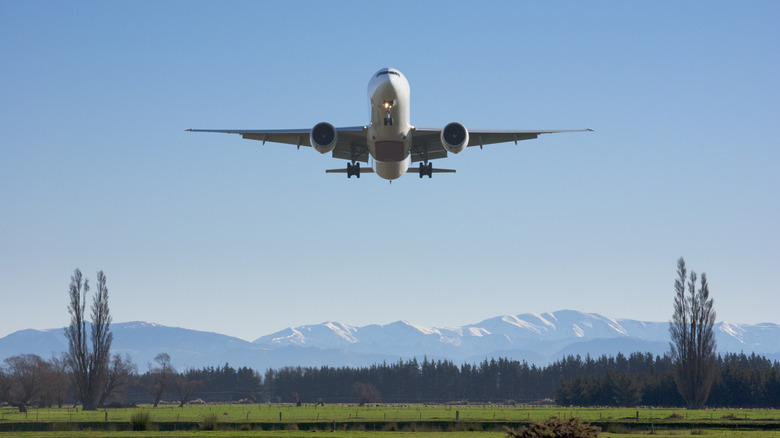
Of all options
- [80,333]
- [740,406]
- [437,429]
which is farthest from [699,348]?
[80,333]

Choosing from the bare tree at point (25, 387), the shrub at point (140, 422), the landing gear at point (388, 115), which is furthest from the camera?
the bare tree at point (25, 387)

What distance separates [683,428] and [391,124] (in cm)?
3419

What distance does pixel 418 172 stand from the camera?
1973 inches

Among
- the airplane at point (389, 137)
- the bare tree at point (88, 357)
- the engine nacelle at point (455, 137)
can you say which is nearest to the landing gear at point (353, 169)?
the airplane at point (389, 137)

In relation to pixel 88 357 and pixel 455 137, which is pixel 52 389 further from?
pixel 455 137

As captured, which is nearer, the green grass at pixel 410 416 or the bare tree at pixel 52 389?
the green grass at pixel 410 416

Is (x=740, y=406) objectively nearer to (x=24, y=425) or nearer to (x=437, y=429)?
(x=437, y=429)

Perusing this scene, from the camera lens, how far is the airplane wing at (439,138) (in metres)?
45.8

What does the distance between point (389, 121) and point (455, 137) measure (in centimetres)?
404

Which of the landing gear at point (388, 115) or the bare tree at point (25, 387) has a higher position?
the landing gear at point (388, 115)

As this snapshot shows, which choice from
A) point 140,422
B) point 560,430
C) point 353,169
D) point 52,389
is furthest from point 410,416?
point 52,389

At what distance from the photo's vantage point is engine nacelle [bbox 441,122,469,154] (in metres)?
43.5

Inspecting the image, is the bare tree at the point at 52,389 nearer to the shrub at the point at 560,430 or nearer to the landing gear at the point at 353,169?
the landing gear at the point at 353,169

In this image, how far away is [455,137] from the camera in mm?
43688
